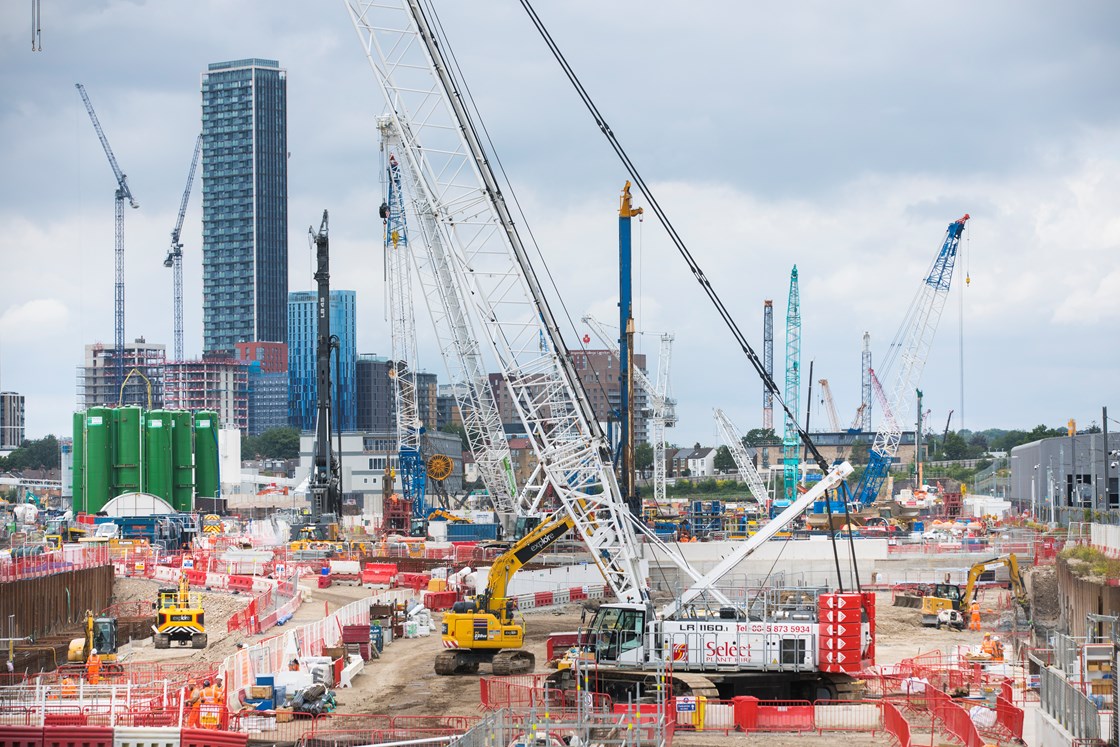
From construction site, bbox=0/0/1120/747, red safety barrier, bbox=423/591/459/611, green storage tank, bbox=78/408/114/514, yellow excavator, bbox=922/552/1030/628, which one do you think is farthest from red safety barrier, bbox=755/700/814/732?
green storage tank, bbox=78/408/114/514

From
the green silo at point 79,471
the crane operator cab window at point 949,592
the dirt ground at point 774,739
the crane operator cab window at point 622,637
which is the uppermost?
the green silo at point 79,471

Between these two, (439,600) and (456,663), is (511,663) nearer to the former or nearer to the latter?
(456,663)

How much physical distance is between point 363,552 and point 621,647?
189 feet

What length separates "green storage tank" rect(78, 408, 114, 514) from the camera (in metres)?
135

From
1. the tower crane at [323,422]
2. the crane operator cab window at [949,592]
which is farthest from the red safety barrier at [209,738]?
the tower crane at [323,422]

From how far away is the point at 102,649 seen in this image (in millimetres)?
48031

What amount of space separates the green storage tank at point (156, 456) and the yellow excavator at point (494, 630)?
3954 inches

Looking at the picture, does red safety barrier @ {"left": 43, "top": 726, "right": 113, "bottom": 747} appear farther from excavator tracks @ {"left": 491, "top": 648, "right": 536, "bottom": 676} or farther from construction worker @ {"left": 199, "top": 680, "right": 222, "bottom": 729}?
excavator tracks @ {"left": 491, "top": 648, "right": 536, "bottom": 676}

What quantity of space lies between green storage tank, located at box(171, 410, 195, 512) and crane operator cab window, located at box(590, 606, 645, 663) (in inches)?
4424

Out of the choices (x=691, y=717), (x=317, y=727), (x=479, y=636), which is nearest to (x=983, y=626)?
(x=479, y=636)

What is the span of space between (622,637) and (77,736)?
532 inches

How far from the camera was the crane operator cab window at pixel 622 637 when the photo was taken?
118 ft

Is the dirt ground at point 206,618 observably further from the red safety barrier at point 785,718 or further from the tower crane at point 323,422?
the tower crane at point 323,422

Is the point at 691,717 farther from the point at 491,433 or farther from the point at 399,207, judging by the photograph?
the point at 399,207
